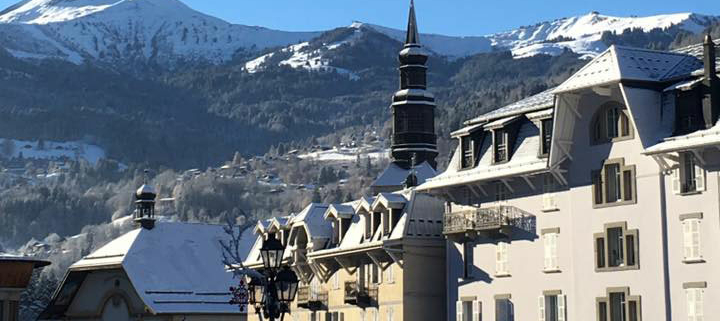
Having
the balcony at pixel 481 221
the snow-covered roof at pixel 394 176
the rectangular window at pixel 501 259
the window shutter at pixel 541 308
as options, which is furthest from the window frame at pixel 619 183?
the snow-covered roof at pixel 394 176

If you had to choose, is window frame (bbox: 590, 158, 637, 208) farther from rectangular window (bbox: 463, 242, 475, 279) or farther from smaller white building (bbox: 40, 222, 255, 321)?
smaller white building (bbox: 40, 222, 255, 321)

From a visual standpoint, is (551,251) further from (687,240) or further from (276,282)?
(276,282)

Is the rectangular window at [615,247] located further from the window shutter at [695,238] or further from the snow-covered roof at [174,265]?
the snow-covered roof at [174,265]

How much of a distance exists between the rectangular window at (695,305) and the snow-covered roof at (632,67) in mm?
10245

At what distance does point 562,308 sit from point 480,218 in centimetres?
902

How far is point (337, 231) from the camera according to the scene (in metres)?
99.8

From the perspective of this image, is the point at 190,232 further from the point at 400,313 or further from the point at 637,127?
the point at 637,127

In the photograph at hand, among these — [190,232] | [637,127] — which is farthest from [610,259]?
[190,232]

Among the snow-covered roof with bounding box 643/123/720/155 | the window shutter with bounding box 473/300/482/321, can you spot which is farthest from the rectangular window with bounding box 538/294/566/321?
the snow-covered roof with bounding box 643/123/720/155

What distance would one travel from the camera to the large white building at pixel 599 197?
66.2 m

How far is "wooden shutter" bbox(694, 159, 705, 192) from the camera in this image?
66.0m

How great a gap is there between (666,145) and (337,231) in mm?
37576

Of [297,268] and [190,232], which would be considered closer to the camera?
[297,268]

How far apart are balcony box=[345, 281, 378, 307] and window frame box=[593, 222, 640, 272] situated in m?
24.3
